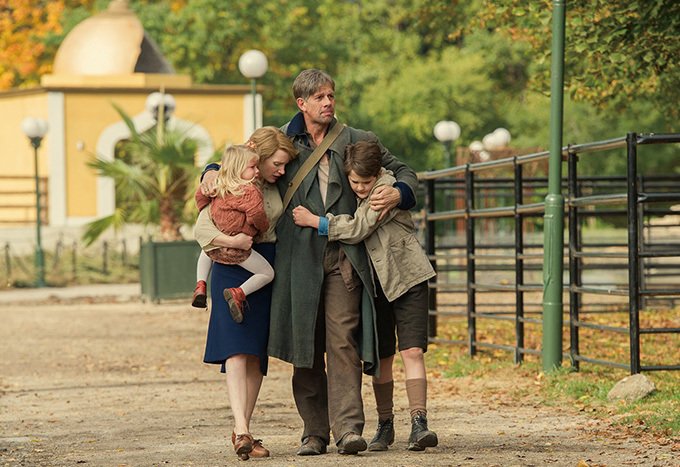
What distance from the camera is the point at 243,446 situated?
577cm

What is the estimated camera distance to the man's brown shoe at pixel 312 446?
5984 mm

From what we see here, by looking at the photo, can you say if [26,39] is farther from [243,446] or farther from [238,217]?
[243,446]

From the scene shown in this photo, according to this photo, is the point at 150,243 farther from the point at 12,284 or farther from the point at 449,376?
the point at 449,376

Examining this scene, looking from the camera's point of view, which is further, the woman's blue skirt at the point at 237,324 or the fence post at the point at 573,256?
the fence post at the point at 573,256

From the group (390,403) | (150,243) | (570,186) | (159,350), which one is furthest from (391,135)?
(390,403)

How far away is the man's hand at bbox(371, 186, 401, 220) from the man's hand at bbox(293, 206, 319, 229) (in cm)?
30

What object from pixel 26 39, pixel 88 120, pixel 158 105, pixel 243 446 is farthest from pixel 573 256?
pixel 26 39

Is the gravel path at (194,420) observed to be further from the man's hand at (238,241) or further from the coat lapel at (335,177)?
the coat lapel at (335,177)

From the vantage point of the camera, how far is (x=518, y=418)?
7301 millimetres

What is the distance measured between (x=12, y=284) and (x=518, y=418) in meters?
18.3

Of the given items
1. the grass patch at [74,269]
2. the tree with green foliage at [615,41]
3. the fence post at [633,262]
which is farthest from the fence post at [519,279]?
the grass patch at [74,269]

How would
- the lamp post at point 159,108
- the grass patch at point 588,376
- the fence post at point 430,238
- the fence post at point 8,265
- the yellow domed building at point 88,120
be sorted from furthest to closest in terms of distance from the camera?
the yellow domed building at point 88,120 → the fence post at point 8,265 → the lamp post at point 159,108 → the fence post at point 430,238 → the grass patch at point 588,376

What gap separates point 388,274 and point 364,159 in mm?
598

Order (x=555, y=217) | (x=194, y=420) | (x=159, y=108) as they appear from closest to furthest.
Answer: (x=194, y=420)
(x=555, y=217)
(x=159, y=108)
